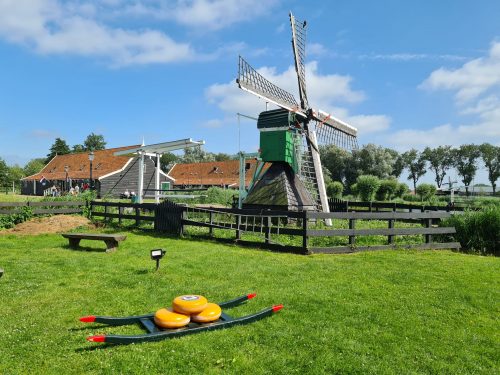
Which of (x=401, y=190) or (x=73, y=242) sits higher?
(x=401, y=190)

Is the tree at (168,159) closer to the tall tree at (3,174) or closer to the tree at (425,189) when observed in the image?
the tall tree at (3,174)

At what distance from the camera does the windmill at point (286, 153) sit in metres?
15.3

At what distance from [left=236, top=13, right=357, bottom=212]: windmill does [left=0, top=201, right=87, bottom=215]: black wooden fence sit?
7184 mm

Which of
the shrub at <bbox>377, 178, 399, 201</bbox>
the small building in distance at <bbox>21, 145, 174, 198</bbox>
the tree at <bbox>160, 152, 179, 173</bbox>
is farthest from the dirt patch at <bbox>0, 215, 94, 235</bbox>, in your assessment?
the tree at <bbox>160, 152, 179, 173</bbox>

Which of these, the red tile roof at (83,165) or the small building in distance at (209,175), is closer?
the red tile roof at (83,165)

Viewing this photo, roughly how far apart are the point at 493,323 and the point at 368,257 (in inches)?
168

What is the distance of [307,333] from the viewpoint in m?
4.51

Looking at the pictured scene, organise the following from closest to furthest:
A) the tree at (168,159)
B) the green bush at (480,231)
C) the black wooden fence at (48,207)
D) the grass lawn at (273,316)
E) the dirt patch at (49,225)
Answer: the grass lawn at (273,316) < the green bush at (480,231) < the dirt patch at (49,225) < the black wooden fence at (48,207) < the tree at (168,159)

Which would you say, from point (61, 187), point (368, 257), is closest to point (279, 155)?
point (368, 257)

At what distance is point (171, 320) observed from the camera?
14.5 feet

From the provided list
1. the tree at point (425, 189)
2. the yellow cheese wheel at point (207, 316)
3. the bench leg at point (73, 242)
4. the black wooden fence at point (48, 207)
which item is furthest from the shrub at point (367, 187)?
the yellow cheese wheel at point (207, 316)

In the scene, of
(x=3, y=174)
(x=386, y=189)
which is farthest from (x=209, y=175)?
(x=3, y=174)

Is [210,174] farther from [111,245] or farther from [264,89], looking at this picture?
[111,245]

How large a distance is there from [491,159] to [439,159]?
1009 cm
